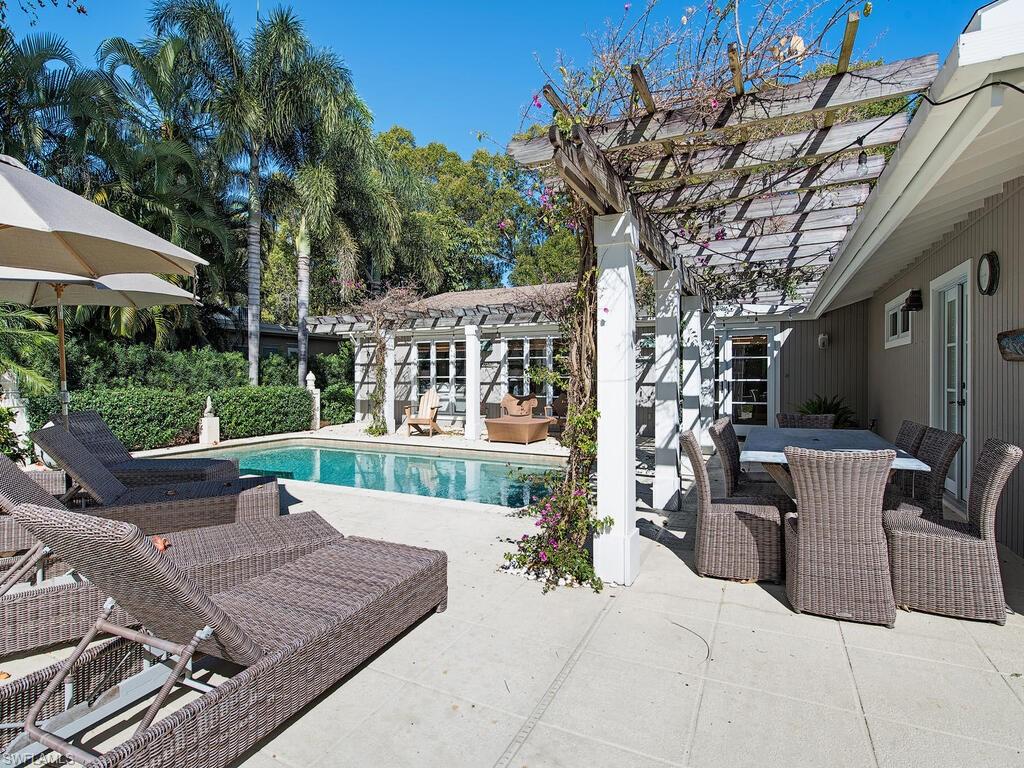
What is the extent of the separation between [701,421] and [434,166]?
23020 millimetres

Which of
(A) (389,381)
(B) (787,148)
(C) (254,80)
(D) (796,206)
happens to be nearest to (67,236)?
(B) (787,148)

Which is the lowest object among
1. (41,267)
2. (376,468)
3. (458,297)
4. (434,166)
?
(376,468)

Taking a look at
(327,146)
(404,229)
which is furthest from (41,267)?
(404,229)

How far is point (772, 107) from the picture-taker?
10.2 feet

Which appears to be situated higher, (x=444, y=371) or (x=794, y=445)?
(x=444, y=371)

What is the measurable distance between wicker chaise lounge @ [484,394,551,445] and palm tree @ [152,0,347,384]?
6425mm

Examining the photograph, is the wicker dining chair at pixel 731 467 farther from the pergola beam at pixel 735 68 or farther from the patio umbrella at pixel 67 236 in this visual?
the patio umbrella at pixel 67 236

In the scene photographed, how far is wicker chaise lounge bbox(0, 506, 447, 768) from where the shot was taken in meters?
1.82

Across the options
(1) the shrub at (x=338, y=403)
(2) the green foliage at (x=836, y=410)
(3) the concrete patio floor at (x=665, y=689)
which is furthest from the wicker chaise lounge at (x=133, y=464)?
(2) the green foliage at (x=836, y=410)

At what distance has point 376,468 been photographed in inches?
394

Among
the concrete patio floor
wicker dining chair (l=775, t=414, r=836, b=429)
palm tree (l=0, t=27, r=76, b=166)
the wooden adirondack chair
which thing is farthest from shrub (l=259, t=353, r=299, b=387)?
the concrete patio floor

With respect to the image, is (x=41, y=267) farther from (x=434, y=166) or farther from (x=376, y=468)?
(x=434, y=166)

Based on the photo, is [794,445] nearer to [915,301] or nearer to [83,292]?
[915,301]

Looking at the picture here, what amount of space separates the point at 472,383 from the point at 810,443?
28.2 ft
